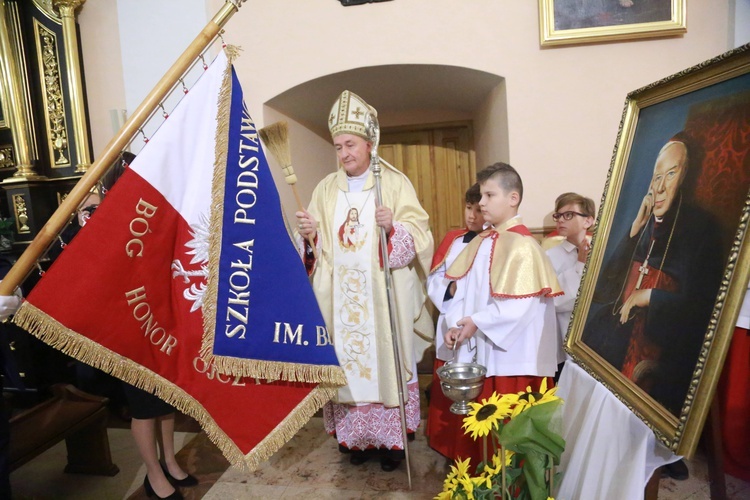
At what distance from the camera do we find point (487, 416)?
128cm

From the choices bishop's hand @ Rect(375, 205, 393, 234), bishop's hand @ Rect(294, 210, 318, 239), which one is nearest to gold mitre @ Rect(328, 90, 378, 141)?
bishop's hand @ Rect(375, 205, 393, 234)

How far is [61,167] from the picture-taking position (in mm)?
A: 3834

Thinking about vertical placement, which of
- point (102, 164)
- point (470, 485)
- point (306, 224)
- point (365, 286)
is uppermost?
point (102, 164)

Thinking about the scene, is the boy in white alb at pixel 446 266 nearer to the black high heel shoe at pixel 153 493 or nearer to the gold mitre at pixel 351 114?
the gold mitre at pixel 351 114

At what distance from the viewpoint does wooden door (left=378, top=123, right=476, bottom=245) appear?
5.12 meters

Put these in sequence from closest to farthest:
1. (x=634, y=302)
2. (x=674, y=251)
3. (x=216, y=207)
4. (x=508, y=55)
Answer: (x=674, y=251) → (x=634, y=302) → (x=216, y=207) → (x=508, y=55)

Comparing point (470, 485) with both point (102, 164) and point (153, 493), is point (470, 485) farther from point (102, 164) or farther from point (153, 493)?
point (153, 493)

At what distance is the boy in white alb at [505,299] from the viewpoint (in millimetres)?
1985

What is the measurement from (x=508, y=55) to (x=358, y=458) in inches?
114

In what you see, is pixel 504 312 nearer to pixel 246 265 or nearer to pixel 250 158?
pixel 246 265

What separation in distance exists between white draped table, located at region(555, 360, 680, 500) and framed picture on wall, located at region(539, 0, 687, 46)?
109 inches

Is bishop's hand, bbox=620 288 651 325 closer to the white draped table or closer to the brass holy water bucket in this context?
the white draped table

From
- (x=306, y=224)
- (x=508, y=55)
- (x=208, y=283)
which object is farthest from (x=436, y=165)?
(x=208, y=283)

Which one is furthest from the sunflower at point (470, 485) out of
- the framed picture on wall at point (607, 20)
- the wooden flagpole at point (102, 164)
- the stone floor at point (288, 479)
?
the framed picture on wall at point (607, 20)
